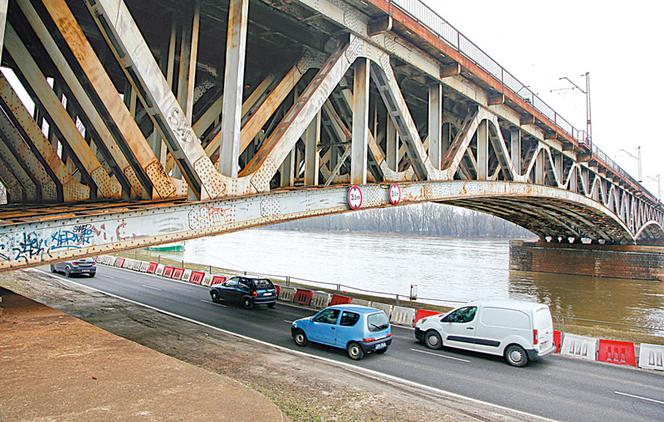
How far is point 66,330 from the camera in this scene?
10875 millimetres

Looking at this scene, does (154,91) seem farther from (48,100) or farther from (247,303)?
(247,303)

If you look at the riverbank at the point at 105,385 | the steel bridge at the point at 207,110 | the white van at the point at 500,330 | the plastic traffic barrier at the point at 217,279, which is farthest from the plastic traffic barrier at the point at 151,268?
the white van at the point at 500,330

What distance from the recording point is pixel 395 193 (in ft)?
42.1

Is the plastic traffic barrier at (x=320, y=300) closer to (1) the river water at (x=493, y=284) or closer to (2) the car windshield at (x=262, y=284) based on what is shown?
(2) the car windshield at (x=262, y=284)

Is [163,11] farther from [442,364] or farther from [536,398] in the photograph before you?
[536,398]

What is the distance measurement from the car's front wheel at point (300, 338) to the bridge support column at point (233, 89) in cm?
589

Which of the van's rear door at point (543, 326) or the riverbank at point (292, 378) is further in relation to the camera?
the van's rear door at point (543, 326)

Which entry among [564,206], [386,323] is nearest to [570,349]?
[386,323]

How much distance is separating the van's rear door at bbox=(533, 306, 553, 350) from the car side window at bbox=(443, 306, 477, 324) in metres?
1.56

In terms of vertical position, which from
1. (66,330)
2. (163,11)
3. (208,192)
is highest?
(163,11)

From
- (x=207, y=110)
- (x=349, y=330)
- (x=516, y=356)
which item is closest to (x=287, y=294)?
(x=349, y=330)

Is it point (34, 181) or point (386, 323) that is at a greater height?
point (34, 181)

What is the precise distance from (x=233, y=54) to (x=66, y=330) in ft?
25.8

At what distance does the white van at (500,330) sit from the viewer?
11.3m
